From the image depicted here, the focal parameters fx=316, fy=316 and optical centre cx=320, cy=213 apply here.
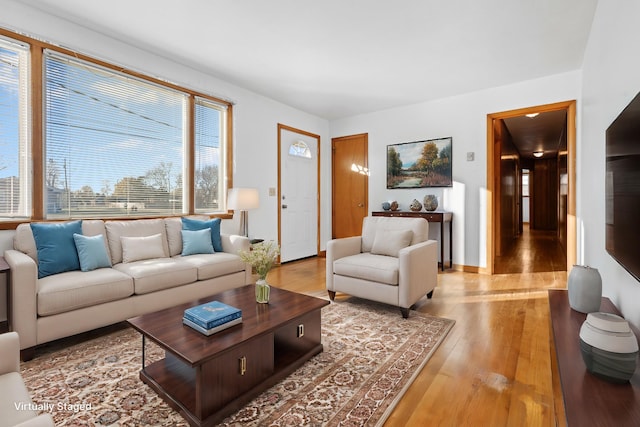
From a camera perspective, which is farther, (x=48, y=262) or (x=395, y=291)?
(x=395, y=291)

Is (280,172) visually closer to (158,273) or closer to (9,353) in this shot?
(158,273)

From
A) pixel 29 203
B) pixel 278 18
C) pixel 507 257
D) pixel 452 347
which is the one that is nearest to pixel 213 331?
pixel 452 347

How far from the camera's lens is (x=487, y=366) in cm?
198

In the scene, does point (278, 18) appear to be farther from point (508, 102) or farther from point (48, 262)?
point (508, 102)

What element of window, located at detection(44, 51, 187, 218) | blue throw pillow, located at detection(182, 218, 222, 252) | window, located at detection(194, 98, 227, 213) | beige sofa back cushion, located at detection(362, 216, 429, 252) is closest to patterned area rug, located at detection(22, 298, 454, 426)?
beige sofa back cushion, located at detection(362, 216, 429, 252)

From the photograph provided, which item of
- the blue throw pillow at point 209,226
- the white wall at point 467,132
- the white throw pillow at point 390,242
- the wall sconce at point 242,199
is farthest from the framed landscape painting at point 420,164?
the blue throw pillow at point 209,226

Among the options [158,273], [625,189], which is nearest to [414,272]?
[625,189]

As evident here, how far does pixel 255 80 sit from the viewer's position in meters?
4.20

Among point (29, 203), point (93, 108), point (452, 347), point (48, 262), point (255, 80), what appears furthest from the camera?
point (255, 80)

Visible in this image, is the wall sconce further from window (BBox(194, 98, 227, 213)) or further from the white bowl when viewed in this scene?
the white bowl

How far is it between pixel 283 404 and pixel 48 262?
7.00 feet

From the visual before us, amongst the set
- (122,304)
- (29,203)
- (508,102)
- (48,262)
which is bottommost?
(122,304)

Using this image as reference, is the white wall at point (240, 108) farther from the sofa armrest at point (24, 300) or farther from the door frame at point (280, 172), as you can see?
the sofa armrest at point (24, 300)

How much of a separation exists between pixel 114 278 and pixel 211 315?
1219 mm
